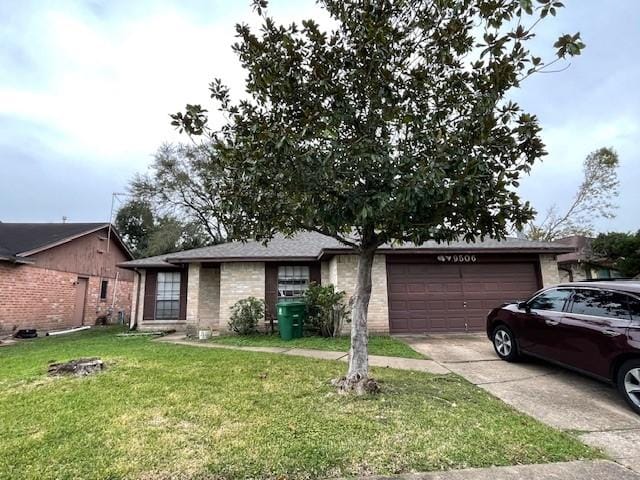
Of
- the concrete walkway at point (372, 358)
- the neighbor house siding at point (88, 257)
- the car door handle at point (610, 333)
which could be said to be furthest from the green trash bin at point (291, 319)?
the neighbor house siding at point (88, 257)

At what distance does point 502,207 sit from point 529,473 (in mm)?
2880

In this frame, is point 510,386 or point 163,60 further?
point 163,60

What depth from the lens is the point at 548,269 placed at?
430 inches

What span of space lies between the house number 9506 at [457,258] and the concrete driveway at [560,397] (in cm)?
366

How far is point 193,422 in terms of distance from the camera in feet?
12.5

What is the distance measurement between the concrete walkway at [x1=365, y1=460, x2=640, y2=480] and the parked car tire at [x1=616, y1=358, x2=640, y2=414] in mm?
1745

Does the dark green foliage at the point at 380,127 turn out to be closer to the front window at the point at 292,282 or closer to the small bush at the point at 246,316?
the small bush at the point at 246,316

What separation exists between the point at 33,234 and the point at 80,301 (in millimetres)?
3674

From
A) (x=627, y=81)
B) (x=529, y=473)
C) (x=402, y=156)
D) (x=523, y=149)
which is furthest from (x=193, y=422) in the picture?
(x=627, y=81)

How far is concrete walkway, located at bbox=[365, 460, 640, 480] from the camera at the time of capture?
2.71 meters

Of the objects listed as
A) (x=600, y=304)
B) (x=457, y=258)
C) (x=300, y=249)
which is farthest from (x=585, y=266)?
(x=300, y=249)

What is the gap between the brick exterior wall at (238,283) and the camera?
37.2 ft

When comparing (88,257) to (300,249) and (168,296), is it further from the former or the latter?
(300,249)

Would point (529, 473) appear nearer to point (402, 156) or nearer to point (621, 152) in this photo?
point (402, 156)
